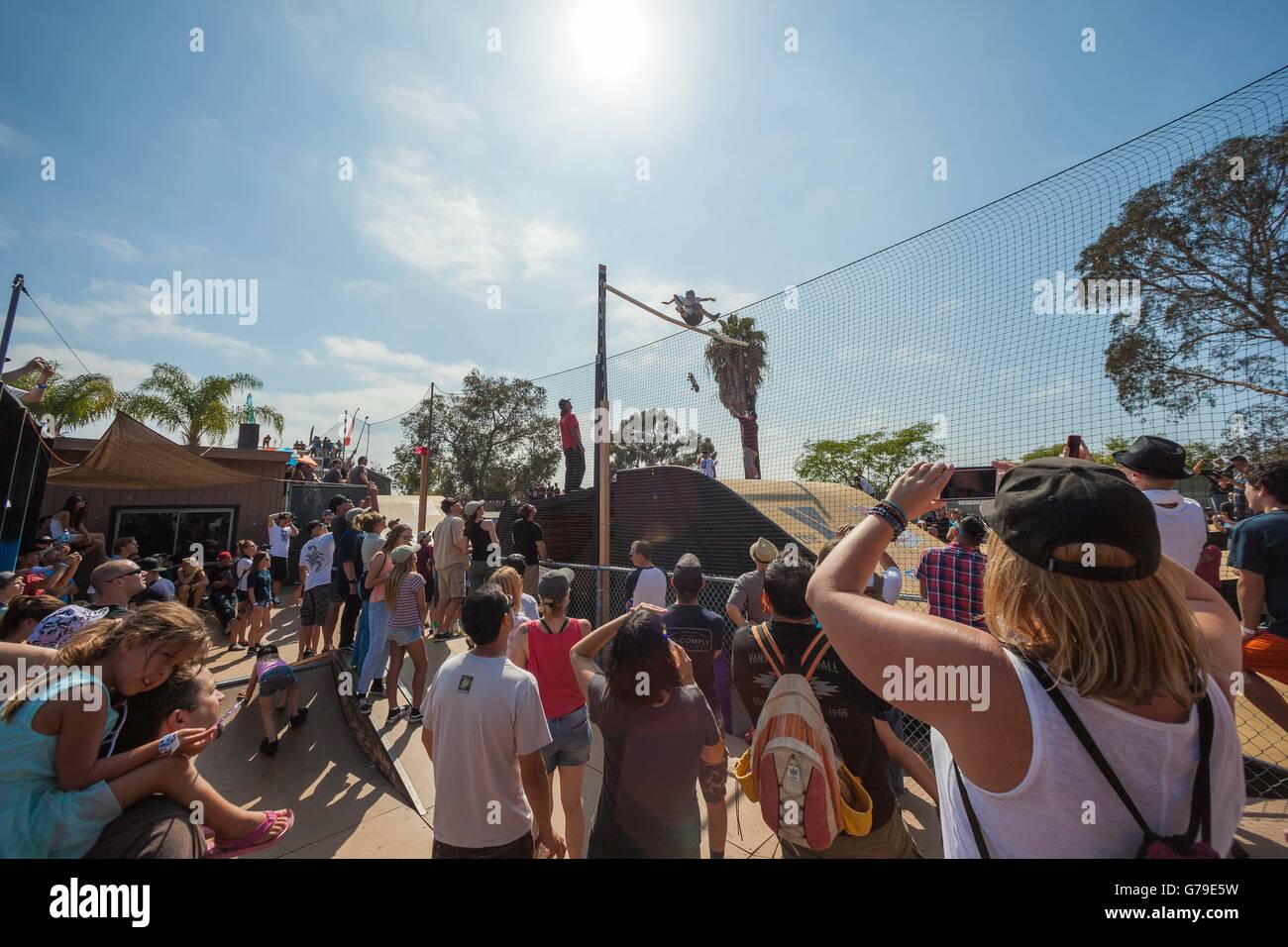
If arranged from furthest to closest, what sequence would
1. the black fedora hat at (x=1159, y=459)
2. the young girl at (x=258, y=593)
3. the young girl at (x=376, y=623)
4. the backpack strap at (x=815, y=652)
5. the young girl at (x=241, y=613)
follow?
the young girl at (x=241, y=613), the young girl at (x=258, y=593), the young girl at (x=376, y=623), the black fedora hat at (x=1159, y=459), the backpack strap at (x=815, y=652)

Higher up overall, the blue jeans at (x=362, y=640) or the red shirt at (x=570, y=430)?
the red shirt at (x=570, y=430)

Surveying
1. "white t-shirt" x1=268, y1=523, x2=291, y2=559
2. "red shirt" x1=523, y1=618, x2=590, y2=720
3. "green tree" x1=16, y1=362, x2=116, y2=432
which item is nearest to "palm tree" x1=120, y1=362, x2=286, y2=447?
"green tree" x1=16, y1=362, x2=116, y2=432

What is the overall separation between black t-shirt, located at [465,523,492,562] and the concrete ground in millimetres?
1981

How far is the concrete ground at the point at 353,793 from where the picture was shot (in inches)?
122

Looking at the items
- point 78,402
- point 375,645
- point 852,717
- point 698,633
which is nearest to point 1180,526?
point 852,717

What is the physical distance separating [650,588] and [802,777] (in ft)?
9.29

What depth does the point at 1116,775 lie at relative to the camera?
33.7 inches

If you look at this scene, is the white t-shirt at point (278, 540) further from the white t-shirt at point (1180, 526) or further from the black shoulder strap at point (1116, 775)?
the white t-shirt at point (1180, 526)

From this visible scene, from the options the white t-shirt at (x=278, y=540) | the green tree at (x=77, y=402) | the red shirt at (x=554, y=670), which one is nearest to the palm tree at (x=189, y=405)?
the green tree at (x=77, y=402)

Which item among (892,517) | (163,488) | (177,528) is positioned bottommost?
(177,528)

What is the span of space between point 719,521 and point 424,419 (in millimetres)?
17817

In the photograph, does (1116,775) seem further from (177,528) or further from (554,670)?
(177,528)

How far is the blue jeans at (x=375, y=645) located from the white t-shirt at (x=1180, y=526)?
5.78 m
